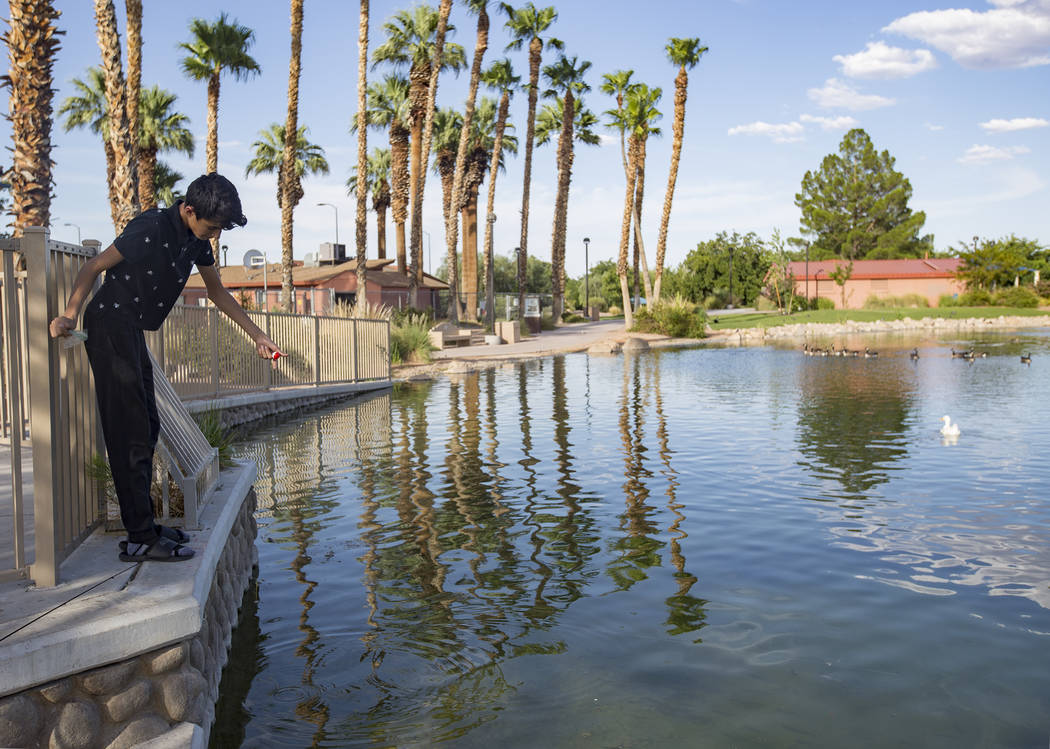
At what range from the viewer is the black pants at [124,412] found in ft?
15.5

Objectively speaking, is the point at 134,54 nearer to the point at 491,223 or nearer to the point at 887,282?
the point at 491,223

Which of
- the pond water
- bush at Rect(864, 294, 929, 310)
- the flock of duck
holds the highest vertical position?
bush at Rect(864, 294, 929, 310)

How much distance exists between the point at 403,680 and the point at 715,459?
756cm

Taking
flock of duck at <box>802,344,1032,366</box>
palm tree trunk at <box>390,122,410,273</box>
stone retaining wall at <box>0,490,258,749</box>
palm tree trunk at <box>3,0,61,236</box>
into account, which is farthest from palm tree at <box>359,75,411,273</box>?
stone retaining wall at <box>0,490,258,749</box>

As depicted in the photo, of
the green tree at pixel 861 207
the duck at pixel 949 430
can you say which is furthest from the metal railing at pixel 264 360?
the green tree at pixel 861 207

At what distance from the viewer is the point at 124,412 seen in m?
4.77

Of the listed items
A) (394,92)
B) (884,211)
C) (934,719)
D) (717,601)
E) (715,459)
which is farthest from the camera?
(884,211)

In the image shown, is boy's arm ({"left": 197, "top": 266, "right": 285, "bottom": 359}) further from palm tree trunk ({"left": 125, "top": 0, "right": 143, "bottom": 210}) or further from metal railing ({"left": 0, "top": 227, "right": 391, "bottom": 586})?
palm tree trunk ({"left": 125, "top": 0, "right": 143, "bottom": 210})

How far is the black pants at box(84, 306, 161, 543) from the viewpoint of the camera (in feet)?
15.5

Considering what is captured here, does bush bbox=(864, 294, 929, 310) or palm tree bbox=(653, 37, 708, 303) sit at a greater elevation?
palm tree bbox=(653, 37, 708, 303)

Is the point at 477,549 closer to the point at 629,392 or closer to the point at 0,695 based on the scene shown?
the point at 0,695

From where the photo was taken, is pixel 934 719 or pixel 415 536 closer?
pixel 934 719

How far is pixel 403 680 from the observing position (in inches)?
200

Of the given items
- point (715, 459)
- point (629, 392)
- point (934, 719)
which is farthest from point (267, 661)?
point (629, 392)
